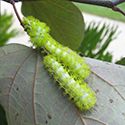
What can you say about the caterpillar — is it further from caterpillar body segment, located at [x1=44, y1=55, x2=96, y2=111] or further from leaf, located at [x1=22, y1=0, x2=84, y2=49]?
leaf, located at [x1=22, y1=0, x2=84, y2=49]

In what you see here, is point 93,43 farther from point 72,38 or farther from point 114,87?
point 114,87

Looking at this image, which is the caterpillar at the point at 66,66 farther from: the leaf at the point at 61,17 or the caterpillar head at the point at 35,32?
the leaf at the point at 61,17

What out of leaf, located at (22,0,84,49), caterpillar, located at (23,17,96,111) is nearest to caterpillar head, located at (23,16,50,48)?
caterpillar, located at (23,17,96,111)

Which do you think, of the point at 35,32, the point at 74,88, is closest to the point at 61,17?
the point at 35,32

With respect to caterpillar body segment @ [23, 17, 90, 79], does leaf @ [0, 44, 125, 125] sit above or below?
below

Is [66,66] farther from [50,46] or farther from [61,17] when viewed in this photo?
[61,17]

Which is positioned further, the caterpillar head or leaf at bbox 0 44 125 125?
the caterpillar head
